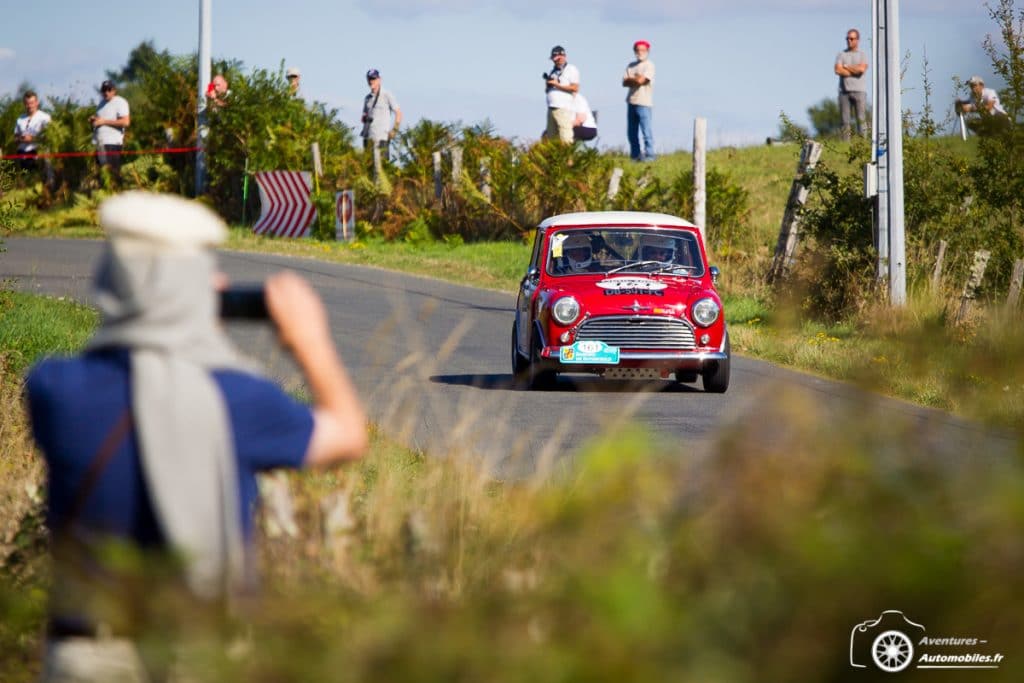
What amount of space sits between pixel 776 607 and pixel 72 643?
1.28 m

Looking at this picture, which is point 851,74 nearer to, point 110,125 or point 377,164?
point 377,164

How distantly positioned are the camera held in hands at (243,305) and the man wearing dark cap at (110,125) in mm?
29935

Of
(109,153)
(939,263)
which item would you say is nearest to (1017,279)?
(939,263)

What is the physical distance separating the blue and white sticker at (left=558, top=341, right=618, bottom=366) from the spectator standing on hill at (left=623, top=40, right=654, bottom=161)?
18604 millimetres

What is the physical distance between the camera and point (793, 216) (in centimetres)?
2294

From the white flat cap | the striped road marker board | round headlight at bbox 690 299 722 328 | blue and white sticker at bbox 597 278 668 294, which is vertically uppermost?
the striped road marker board

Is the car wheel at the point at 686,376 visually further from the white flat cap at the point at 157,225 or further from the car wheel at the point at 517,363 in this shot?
the white flat cap at the point at 157,225

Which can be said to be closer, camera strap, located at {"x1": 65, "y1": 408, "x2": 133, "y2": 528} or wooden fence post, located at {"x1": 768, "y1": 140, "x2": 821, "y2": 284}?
camera strap, located at {"x1": 65, "y1": 408, "x2": 133, "y2": 528}

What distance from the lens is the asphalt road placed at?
3.45 meters

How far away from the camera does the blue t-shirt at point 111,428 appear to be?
3.04m

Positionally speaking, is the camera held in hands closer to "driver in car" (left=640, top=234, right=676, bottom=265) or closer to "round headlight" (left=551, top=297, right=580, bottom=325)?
"round headlight" (left=551, top=297, right=580, bottom=325)

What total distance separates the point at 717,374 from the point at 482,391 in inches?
79.0

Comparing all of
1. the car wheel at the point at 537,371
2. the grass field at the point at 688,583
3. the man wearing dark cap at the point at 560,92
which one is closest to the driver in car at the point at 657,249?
the car wheel at the point at 537,371

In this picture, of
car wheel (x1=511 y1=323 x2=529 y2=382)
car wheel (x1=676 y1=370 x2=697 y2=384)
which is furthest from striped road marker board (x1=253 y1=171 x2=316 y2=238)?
car wheel (x1=676 y1=370 x2=697 y2=384)
